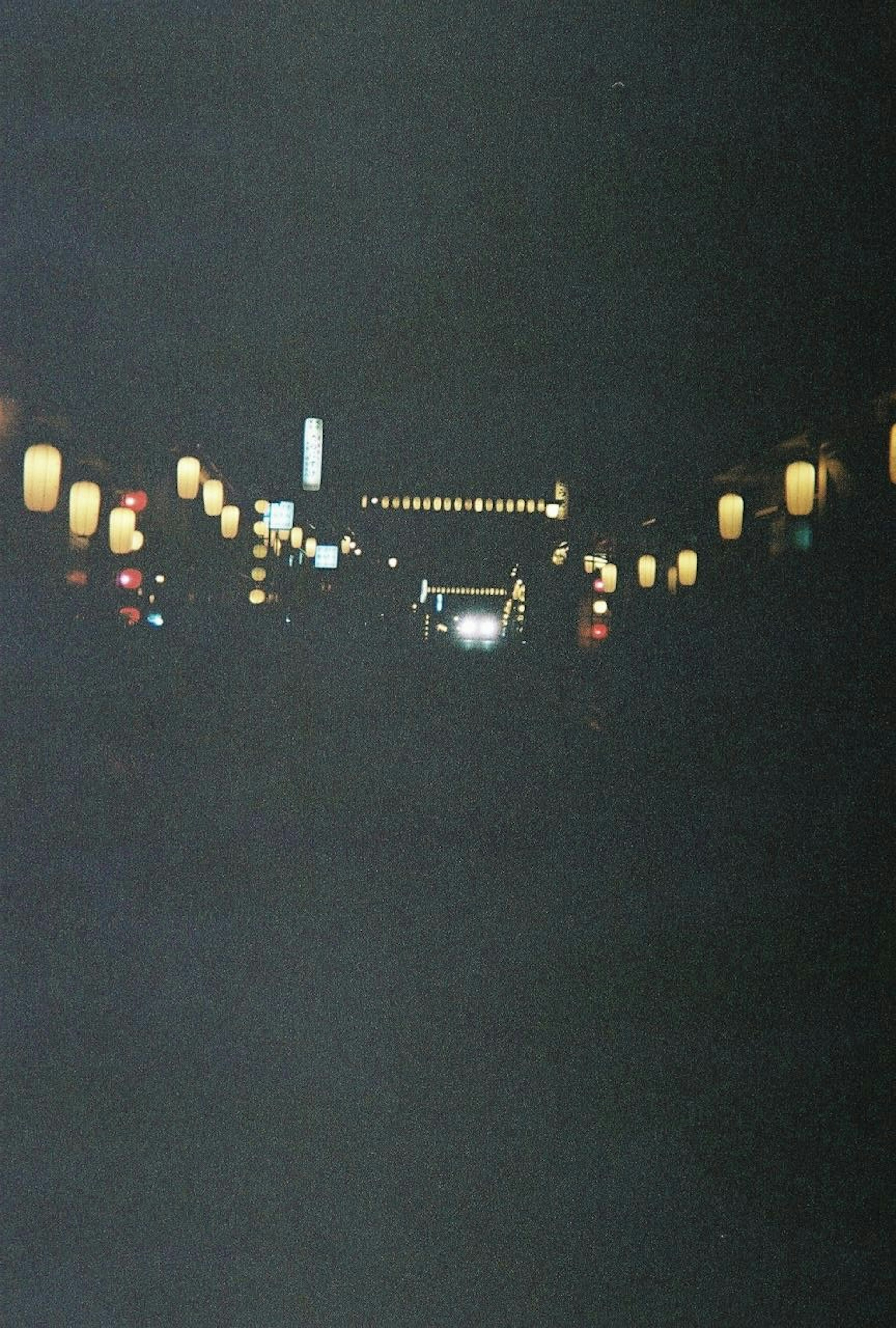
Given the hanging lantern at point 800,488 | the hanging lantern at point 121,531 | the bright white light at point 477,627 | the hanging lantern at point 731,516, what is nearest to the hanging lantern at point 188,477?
the hanging lantern at point 121,531

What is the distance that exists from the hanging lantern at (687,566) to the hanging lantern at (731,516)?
0.08 m

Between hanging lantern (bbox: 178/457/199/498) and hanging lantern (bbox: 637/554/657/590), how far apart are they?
91 cm

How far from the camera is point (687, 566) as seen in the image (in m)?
2.54

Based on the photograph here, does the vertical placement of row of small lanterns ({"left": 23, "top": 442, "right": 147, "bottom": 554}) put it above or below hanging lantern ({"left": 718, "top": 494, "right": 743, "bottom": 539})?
below

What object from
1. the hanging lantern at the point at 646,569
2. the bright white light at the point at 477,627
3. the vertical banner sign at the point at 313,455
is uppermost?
the vertical banner sign at the point at 313,455

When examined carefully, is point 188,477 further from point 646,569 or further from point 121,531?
point 646,569

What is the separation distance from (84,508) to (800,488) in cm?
142

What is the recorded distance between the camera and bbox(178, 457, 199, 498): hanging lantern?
1.93 meters

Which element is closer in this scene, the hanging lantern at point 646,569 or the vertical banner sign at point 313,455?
the vertical banner sign at point 313,455

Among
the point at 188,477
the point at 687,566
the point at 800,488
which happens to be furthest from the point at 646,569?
the point at 188,477

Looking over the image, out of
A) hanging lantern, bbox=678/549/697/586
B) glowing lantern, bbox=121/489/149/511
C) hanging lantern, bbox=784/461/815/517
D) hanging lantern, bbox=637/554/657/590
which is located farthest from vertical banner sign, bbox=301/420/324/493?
hanging lantern, bbox=784/461/815/517

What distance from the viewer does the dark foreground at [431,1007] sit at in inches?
43.9

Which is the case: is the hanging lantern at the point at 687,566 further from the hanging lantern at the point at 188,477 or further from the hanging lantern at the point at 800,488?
the hanging lantern at the point at 188,477

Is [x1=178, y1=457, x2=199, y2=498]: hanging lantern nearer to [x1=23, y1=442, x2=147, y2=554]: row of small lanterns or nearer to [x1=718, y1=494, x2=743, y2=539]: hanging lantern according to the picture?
[x1=23, y1=442, x2=147, y2=554]: row of small lanterns
